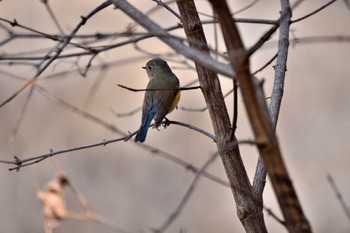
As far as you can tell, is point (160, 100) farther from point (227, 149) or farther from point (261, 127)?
point (261, 127)

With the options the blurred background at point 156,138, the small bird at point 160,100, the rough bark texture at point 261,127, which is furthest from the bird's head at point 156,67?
the rough bark texture at point 261,127

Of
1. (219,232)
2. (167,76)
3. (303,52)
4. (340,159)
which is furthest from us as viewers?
(303,52)

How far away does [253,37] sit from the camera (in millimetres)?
6562

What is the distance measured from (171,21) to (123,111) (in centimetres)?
93

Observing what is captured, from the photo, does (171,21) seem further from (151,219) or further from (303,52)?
(151,219)

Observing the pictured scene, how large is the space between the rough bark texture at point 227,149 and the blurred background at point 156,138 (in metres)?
3.67

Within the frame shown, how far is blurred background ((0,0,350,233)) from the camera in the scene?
595cm

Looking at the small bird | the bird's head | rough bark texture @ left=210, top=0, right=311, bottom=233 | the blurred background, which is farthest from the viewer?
the blurred background

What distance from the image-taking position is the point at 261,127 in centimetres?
136

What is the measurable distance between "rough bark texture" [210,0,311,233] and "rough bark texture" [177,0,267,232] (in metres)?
0.63

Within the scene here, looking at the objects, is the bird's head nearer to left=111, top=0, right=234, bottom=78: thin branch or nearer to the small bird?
the small bird

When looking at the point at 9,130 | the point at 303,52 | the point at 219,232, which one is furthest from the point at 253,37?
the point at 9,130

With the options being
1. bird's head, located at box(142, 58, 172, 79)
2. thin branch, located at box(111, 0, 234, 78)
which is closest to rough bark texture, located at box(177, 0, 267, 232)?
thin branch, located at box(111, 0, 234, 78)

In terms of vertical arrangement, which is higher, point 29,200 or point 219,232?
point 29,200
